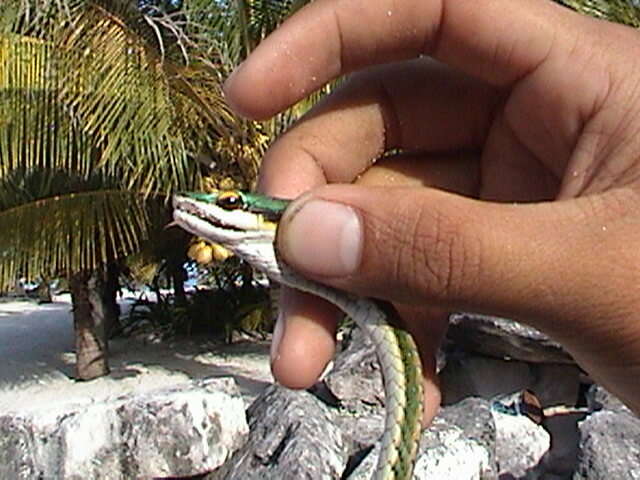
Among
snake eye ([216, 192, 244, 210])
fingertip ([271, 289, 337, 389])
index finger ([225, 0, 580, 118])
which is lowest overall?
fingertip ([271, 289, 337, 389])

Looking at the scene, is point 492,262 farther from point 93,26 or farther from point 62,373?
point 62,373

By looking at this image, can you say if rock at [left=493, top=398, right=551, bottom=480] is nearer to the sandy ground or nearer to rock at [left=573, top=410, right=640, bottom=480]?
rock at [left=573, top=410, right=640, bottom=480]

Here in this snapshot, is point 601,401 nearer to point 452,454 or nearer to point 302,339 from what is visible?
point 452,454

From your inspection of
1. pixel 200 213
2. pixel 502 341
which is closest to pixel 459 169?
pixel 200 213

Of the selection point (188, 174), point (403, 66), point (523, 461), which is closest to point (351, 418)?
point (523, 461)

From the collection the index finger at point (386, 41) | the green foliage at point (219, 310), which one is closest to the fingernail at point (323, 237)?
the index finger at point (386, 41)

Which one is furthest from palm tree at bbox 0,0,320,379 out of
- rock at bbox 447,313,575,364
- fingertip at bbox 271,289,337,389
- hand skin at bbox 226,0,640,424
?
fingertip at bbox 271,289,337,389
